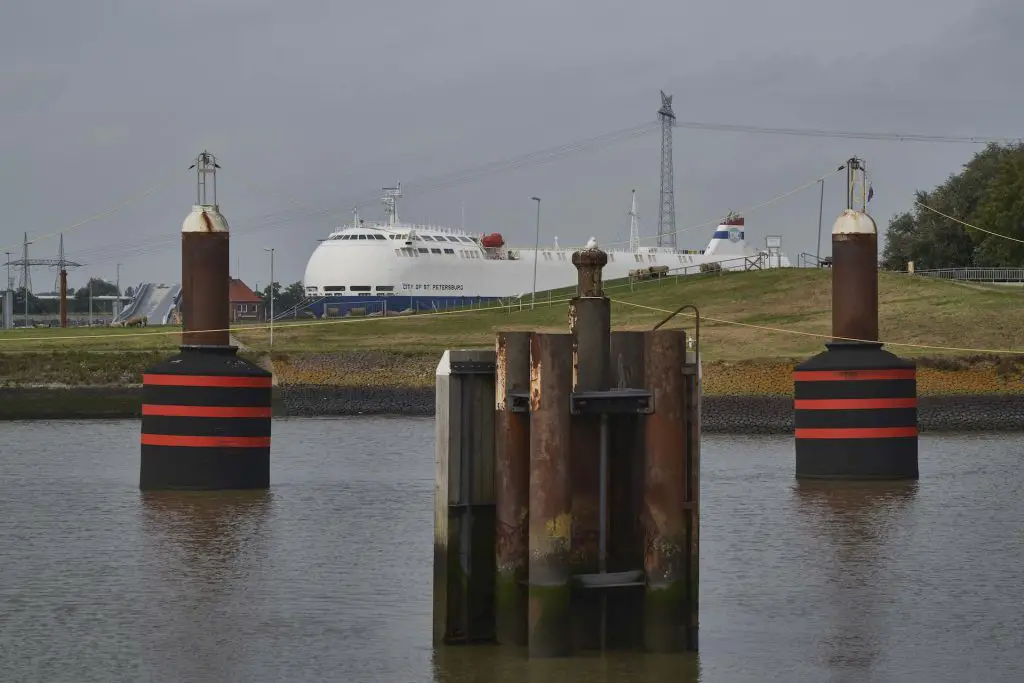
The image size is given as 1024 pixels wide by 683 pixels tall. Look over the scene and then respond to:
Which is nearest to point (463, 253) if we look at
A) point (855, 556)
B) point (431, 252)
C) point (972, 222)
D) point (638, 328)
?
point (431, 252)

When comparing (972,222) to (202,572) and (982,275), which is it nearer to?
(982,275)

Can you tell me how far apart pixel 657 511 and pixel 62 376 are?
5484 cm

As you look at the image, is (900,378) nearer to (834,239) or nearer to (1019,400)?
(834,239)

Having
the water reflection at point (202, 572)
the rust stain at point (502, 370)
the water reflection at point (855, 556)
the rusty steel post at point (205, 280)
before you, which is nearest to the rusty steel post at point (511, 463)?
the rust stain at point (502, 370)

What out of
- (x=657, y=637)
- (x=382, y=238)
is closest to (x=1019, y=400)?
(x=657, y=637)

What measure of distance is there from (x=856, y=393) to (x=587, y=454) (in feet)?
59.2

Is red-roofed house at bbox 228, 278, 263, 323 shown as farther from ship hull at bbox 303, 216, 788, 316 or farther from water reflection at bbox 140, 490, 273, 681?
water reflection at bbox 140, 490, 273, 681

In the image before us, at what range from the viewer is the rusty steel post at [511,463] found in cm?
1741

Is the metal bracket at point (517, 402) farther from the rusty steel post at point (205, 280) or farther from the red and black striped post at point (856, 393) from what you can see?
the red and black striped post at point (856, 393)

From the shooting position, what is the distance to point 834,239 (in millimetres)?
36344

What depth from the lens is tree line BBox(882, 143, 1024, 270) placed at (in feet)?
300

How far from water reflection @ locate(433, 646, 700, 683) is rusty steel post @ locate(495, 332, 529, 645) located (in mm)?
Answer: 753

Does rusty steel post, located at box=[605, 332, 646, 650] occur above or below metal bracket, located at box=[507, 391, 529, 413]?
below

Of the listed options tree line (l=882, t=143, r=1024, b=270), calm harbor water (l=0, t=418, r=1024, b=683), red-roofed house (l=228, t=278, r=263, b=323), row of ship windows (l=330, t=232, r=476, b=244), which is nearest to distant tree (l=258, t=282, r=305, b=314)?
red-roofed house (l=228, t=278, r=263, b=323)
